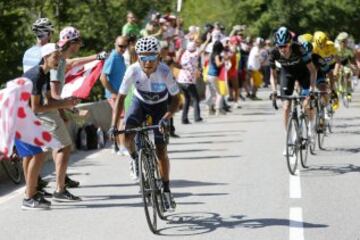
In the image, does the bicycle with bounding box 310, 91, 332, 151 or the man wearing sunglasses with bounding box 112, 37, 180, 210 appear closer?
the man wearing sunglasses with bounding box 112, 37, 180, 210

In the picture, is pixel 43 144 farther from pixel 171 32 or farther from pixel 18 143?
pixel 171 32

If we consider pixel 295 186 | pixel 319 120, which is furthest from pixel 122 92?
pixel 319 120

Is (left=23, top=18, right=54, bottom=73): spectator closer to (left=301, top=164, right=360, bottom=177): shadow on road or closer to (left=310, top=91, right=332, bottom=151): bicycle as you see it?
(left=301, top=164, right=360, bottom=177): shadow on road

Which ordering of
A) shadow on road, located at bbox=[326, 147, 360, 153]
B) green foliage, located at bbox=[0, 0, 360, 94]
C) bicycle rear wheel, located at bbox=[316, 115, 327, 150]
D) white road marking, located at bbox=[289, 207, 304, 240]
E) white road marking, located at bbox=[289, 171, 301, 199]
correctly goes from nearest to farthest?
white road marking, located at bbox=[289, 207, 304, 240], white road marking, located at bbox=[289, 171, 301, 199], shadow on road, located at bbox=[326, 147, 360, 153], bicycle rear wheel, located at bbox=[316, 115, 327, 150], green foliage, located at bbox=[0, 0, 360, 94]

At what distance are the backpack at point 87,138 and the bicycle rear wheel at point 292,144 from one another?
4.46 meters

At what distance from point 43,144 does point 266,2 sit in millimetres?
43839

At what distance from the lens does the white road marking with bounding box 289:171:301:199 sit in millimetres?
10023

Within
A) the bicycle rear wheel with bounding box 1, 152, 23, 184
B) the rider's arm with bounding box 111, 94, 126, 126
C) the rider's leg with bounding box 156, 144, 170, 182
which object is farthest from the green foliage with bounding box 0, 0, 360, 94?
the rider's leg with bounding box 156, 144, 170, 182

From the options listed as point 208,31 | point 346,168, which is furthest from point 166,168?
point 208,31

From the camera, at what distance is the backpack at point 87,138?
1512cm

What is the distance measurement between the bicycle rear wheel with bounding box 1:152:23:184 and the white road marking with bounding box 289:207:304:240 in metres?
4.01

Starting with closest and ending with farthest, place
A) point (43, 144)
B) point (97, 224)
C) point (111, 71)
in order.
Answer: point (43, 144) → point (97, 224) → point (111, 71)

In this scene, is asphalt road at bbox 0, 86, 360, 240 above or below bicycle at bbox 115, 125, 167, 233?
below

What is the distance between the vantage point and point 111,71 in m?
13.1
